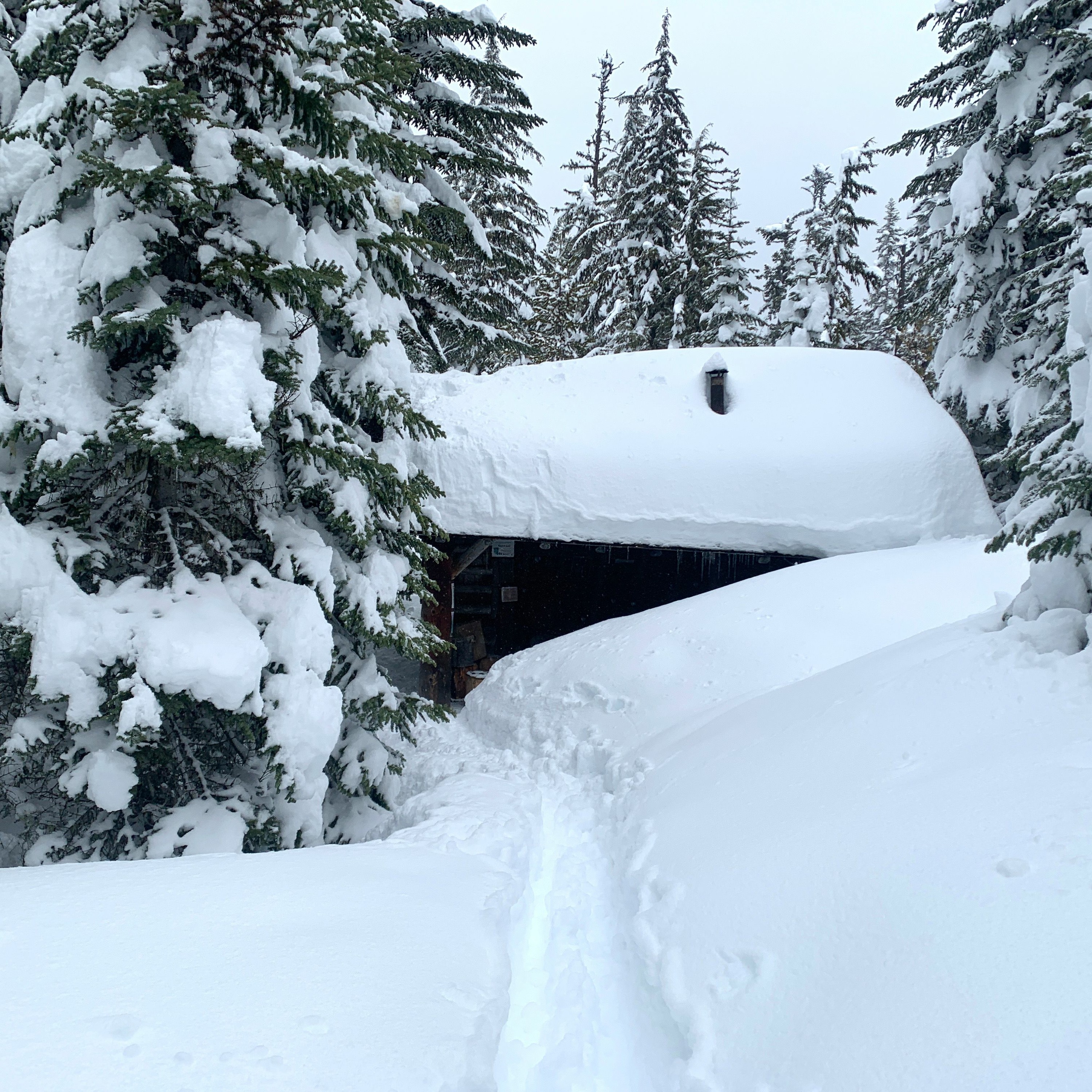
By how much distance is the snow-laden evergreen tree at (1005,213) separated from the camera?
9.77 metres

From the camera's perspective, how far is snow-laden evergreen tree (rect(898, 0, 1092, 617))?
32.0ft

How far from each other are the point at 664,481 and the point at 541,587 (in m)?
3.08

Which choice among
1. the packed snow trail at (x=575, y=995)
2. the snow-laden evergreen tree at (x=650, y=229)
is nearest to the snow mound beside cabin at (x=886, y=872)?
the packed snow trail at (x=575, y=995)

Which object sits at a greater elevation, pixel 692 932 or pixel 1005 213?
pixel 1005 213

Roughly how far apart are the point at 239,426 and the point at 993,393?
42.1ft

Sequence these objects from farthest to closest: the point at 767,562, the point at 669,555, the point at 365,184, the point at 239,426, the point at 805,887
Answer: the point at 669,555 < the point at 767,562 < the point at 365,184 < the point at 239,426 < the point at 805,887

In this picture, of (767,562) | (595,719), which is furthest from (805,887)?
(767,562)

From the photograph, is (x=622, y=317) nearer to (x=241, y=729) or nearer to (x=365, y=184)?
(x=365, y=184)

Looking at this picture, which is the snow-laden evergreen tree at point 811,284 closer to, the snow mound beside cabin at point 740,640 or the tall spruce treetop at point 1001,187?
the tall spruce treetop at point 1001,187

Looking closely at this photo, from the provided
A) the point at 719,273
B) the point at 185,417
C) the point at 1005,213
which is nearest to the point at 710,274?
the point at 719,273

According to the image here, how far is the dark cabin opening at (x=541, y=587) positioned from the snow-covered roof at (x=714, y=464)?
Result: 521 mm

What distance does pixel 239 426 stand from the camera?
434cm

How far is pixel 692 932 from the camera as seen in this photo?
3.33 m

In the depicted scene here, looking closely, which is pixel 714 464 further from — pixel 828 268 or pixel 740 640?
pixel 828 268
